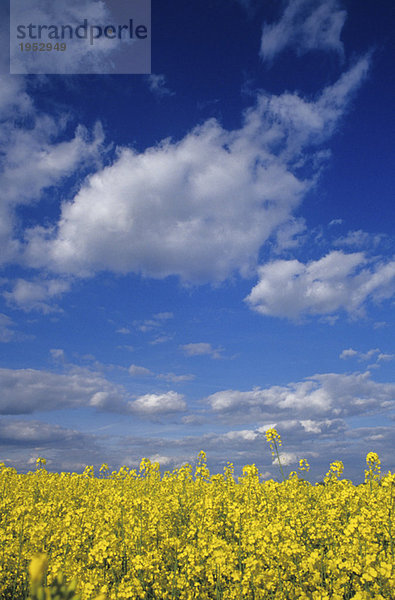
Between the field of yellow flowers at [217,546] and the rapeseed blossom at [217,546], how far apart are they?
1.1 inches

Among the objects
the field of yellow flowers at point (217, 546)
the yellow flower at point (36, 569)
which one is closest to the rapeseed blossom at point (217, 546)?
the field of yellow flowers at point (217, 546)

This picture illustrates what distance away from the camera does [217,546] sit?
8047 millimetres

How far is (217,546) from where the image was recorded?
8047mm

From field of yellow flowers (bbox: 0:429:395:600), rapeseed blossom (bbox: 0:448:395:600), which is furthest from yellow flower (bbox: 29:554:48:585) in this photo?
field of yellow flowers (bbox: 0:429:395:600)

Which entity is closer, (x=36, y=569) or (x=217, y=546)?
(x=36, y=569)

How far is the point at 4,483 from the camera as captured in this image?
59.0 ft

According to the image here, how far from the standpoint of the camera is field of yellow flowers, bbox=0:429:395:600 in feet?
24.3

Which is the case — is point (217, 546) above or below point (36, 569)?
below

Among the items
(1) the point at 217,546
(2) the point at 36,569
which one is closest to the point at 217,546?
(1) the point at 217,546

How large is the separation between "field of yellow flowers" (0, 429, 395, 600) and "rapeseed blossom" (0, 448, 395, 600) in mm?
28

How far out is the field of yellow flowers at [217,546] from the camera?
24.3 ft

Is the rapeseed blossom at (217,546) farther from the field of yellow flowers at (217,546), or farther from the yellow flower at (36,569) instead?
the yellow flower at (36,569)

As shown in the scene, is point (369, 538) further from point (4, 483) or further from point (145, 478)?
point (4, 483)

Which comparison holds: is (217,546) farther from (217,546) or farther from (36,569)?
(36,569)
